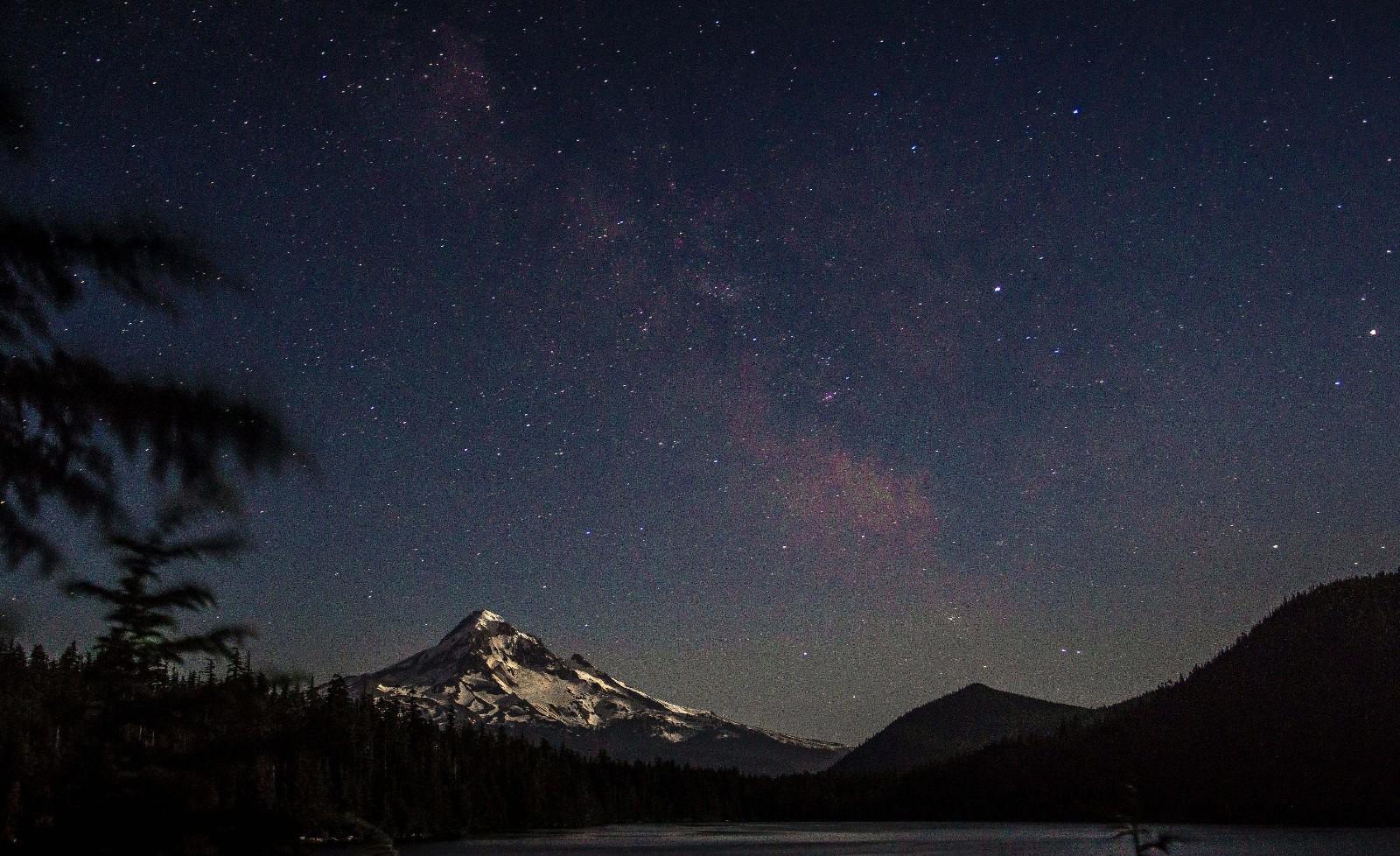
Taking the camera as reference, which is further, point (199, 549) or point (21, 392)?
point (199, 549)

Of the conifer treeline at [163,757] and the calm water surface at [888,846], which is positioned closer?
the conifer treeline at [163,757]

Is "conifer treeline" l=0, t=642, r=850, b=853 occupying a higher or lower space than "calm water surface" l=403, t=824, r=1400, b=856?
higher

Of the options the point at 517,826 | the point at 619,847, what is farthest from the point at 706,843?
the point at 517,826

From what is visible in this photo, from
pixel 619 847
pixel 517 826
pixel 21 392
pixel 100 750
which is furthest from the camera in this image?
pixel 517 826

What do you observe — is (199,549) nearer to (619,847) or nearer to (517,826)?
(619,847)

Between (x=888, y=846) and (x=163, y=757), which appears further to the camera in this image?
(x=888, y=846)

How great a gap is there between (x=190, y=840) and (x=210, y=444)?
258cm

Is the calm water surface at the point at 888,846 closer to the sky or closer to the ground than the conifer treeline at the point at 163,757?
closer to the ground

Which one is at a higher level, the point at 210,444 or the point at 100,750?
the point at 210,444

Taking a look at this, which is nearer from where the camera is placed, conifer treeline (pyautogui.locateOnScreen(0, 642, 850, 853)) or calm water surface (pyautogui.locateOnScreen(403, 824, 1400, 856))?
conifer treeline (pyautogui.locateOnScreen(0, 642, 850, 853))

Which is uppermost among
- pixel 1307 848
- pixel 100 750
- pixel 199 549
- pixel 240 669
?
pixel 199 549

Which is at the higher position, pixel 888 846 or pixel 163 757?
pixel 163 757

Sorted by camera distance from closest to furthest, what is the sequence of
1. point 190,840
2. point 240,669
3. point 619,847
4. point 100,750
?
point 190,840 < point 240,669 < point 100,750 < point 619,847

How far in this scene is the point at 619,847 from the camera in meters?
161
